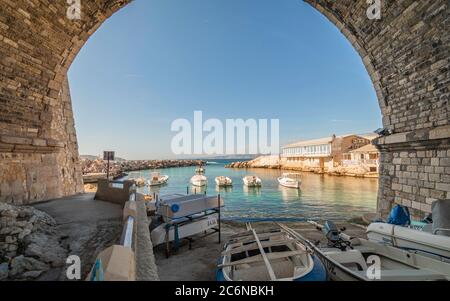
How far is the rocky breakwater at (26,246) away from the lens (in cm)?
309

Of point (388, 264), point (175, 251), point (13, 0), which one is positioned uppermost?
point (13, 0)

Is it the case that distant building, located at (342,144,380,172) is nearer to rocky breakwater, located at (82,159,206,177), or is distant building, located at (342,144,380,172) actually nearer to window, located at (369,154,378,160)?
window, located at (369,154,378,160)

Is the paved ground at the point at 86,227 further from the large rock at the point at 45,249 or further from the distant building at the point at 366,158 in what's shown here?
the distant building at the point at 366,158

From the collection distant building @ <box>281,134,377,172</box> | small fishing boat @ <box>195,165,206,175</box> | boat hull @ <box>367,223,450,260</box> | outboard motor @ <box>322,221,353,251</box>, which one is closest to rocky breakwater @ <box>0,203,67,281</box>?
outboard motor @ <box>322,221,353,251</box>

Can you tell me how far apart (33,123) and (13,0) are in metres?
3.86

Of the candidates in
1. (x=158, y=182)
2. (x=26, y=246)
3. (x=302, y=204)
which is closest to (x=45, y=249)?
(x=26, y=246)

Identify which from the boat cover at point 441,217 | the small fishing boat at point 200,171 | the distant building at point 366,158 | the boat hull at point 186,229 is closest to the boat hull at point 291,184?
the small fishing boat at point 200,171

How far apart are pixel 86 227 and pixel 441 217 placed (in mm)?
8258

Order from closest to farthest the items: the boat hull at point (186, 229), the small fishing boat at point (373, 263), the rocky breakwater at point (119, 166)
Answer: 1. the small fishing boat at point (373, 263)
2. the boat hull at point (186, 229)
3. the rocky breakwater at point (119, 166)

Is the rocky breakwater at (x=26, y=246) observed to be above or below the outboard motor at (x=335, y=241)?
above

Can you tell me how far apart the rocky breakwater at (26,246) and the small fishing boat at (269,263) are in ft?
9.62

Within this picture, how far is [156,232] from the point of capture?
714cm
